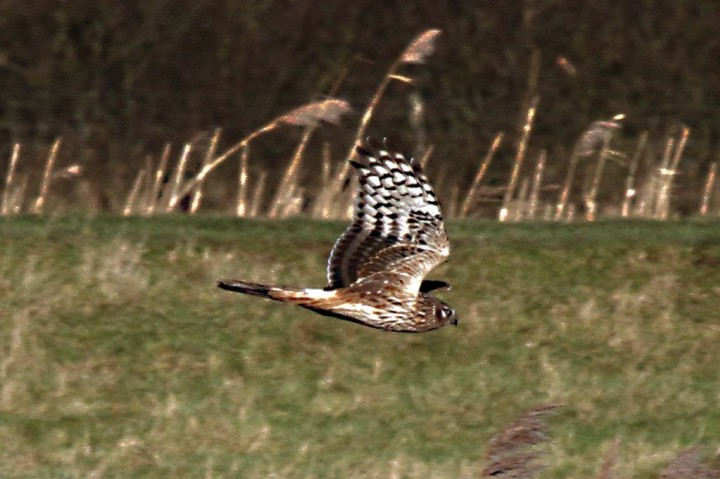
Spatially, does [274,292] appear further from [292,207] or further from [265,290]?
[292,207]

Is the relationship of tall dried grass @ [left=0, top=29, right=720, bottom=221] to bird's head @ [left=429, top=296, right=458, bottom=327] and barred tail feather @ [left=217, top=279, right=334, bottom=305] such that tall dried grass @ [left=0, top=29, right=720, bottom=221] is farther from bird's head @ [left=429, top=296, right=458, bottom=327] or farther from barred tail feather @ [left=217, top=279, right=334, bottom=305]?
barred tail feather @ [left=217, top=279, right=334, bottom=305]

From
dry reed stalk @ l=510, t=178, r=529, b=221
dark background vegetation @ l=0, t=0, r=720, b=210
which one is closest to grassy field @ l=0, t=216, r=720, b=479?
dry reed stalk @ l=510, t=178, r=529, b=221

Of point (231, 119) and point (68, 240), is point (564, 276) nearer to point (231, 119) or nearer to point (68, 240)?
point (68, 240)

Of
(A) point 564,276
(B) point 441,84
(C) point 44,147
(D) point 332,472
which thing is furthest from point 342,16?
(D) point 332,472

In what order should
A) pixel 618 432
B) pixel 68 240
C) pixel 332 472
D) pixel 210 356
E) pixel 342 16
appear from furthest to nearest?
pixel 342 16 < pixel 68 240 < pixel 210 356 < pixel 618 432 < pixel 332 472

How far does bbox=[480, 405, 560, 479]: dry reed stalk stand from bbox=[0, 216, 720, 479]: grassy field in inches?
115

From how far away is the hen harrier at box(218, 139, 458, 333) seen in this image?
847 cm

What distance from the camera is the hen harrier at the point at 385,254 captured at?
8469 millimetres

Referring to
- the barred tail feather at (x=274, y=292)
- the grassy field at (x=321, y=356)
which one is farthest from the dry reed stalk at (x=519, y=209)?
the barred tail feather at (x=274, y=292)

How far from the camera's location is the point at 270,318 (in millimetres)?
10805

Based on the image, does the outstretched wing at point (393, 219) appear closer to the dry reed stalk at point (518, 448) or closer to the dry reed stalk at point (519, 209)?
the dry reed stalk at point (518, 448)

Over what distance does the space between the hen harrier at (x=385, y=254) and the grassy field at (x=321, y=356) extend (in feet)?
2.11

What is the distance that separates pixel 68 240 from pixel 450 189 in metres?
4.13

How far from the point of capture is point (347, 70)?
17.8 m
